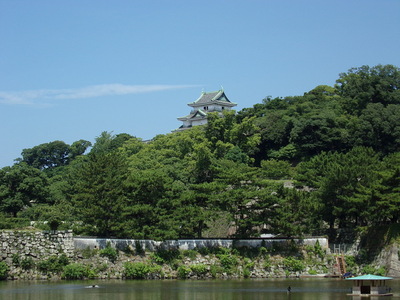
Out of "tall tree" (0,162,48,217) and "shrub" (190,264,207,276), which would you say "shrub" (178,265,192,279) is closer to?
"shrub" (190,264,207,276)

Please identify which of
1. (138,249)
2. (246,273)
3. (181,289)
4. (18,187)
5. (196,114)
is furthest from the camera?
(196,114)

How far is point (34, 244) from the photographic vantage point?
1770 inches

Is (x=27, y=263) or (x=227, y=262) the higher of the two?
(x=27, y=263)

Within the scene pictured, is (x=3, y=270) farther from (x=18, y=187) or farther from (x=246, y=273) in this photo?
(x=18, y=187)

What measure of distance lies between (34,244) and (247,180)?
53.8 ft

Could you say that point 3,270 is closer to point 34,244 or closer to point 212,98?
point 34,244

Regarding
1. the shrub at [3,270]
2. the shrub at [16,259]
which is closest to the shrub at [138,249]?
the shrub at [16,259]

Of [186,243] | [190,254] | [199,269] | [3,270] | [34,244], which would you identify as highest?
[34,244]

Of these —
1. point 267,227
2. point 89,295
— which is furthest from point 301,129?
point 89,295

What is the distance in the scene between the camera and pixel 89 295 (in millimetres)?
35656

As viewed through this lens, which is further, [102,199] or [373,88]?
[373,88]

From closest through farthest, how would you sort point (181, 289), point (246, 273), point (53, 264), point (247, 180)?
point (181, 289)
point (53, 264)
point (246, 273)
point (247, 180)

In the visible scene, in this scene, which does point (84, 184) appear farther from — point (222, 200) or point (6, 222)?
point (222, 200)

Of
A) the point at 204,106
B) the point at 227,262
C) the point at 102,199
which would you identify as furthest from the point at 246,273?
the point at 204,106
